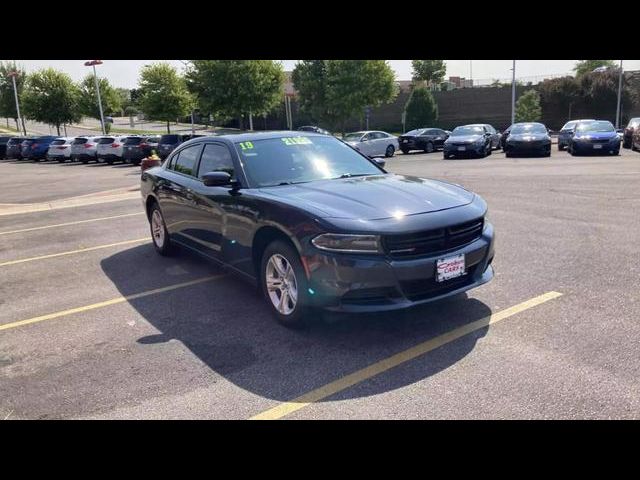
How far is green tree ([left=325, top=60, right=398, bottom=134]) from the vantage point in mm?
44719

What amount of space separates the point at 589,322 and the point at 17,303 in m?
5.49

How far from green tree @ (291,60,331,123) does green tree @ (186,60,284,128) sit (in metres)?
14.6

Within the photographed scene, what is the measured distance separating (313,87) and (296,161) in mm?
47147

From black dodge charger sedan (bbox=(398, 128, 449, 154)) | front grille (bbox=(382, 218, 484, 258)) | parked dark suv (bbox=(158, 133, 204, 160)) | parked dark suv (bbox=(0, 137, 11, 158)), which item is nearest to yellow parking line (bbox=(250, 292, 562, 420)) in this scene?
front grille (bbox=(382, 218, 484, 258))

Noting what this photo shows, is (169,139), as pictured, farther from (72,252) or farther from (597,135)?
(72,252)

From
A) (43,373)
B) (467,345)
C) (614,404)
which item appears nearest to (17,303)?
(43,373)

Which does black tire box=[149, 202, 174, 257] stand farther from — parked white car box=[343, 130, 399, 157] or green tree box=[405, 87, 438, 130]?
green tree box=[405, 87, 438, 130]

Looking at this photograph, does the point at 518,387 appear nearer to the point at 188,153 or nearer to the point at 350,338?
the point at 350,338

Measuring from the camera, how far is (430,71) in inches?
3187

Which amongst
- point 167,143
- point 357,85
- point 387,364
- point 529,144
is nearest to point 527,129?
point 529,144

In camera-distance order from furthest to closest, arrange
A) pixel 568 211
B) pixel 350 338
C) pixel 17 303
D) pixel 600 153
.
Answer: pixel 600 153
pixel 568 211
pixel 17 303
pixel 350 338

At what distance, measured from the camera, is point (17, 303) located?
567cm

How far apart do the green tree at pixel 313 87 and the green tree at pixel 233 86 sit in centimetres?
1459

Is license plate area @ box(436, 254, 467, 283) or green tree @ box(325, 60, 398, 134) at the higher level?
green tree @ box(325, 60, 398, 134)
